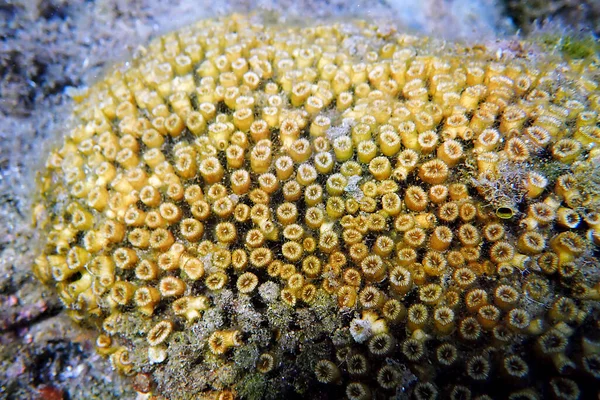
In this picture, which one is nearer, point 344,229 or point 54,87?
point 344,229

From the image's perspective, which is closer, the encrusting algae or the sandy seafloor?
the encrusting algae

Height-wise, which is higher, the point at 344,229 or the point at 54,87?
the point at 54,87

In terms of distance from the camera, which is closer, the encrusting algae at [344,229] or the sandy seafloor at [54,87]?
the encrusting algae at [344,229]

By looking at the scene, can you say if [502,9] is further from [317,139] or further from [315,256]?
[315,256]
